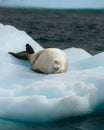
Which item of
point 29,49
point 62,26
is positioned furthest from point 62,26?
point 29,49

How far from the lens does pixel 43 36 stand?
14500 mm

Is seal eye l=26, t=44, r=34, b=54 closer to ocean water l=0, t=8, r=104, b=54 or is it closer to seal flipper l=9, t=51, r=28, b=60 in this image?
seal flipper l=9, t=51, r=28, b=60

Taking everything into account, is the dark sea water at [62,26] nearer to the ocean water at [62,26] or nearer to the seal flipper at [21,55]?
the ocean water at [62,26]

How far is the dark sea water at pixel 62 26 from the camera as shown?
13562 mm

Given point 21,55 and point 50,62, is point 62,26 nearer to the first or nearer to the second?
point 21,55

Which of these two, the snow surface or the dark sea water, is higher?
the snow surface

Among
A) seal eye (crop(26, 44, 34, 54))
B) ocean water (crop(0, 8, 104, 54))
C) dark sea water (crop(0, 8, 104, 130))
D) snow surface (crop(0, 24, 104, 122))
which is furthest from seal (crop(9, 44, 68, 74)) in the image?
ocean water (crop(0, 8, 104, 54))

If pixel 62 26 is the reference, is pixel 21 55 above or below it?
above

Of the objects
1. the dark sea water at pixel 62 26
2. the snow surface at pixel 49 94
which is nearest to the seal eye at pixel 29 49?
the snow surface at pixel 49 94

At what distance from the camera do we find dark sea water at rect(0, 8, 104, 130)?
1356cm

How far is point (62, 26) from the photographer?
56.2 feet

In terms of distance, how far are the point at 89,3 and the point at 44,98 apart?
54.2 feet

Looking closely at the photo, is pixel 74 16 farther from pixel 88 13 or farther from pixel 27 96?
Answer: pixel 27 96

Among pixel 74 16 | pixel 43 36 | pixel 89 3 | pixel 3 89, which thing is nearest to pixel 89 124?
pixel 3 89
